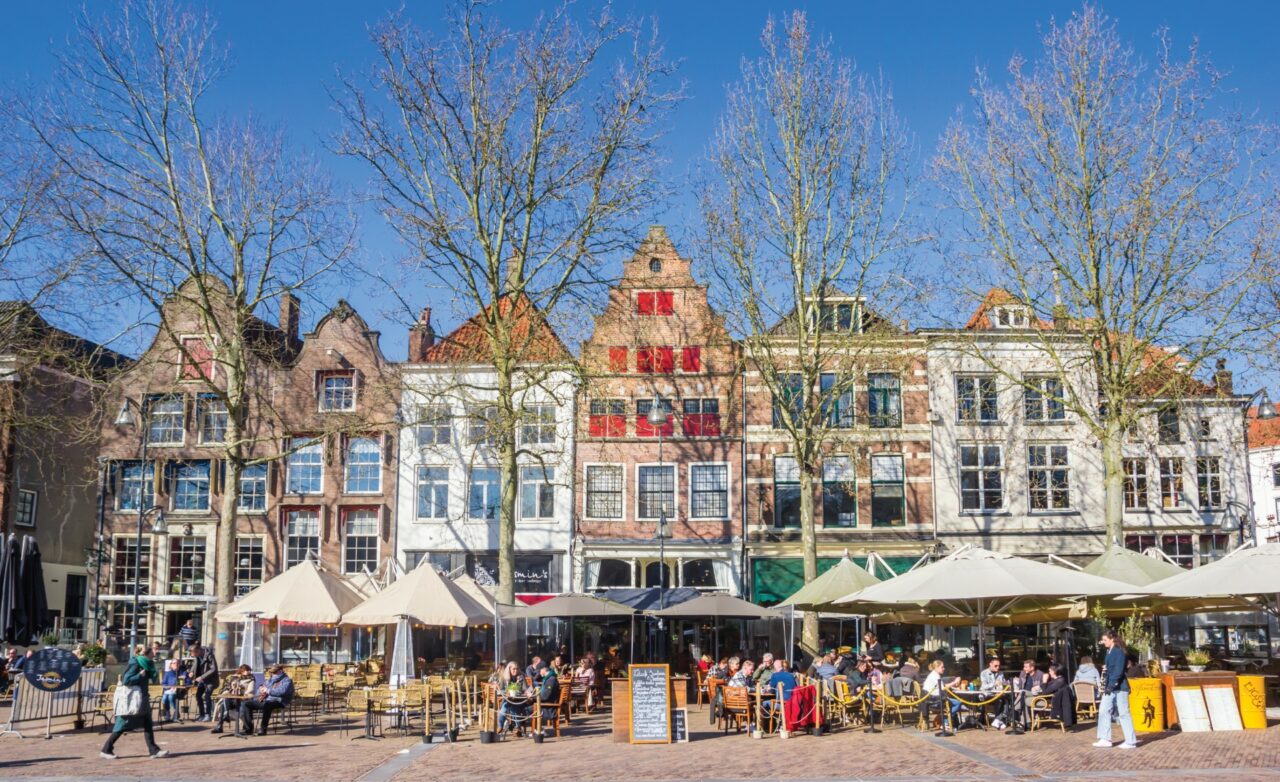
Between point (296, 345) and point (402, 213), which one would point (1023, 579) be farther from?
point (296, 345)

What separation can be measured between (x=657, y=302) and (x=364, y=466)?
10.2 m

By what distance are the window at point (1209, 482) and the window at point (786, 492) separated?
1174 cm

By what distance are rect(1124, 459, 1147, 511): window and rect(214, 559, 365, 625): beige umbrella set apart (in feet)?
74.7

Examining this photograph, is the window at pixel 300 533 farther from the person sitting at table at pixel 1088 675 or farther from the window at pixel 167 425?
the person sitting at table at pixel 1088 675

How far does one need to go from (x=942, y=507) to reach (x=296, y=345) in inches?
851

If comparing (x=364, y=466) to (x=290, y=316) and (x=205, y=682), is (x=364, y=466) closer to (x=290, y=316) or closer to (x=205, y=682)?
(x=290, y=316)

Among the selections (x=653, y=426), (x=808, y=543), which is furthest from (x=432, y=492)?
(x=808, y=543)

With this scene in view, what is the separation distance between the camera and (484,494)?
3566cm

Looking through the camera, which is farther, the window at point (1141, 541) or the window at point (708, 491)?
the window at point (708, 491)

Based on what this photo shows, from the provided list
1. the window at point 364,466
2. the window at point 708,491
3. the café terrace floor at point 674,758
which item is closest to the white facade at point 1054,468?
the window at point 708,491

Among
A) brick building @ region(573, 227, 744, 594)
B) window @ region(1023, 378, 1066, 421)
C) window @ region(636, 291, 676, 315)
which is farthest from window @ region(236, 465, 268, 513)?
window @ region(1023, 378, 1066, 421)

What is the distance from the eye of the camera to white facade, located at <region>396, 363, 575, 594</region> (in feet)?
114

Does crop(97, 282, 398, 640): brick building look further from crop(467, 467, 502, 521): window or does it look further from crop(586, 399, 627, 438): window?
crop(586, 399, 627, 438): window

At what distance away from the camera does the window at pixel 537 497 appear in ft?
116
